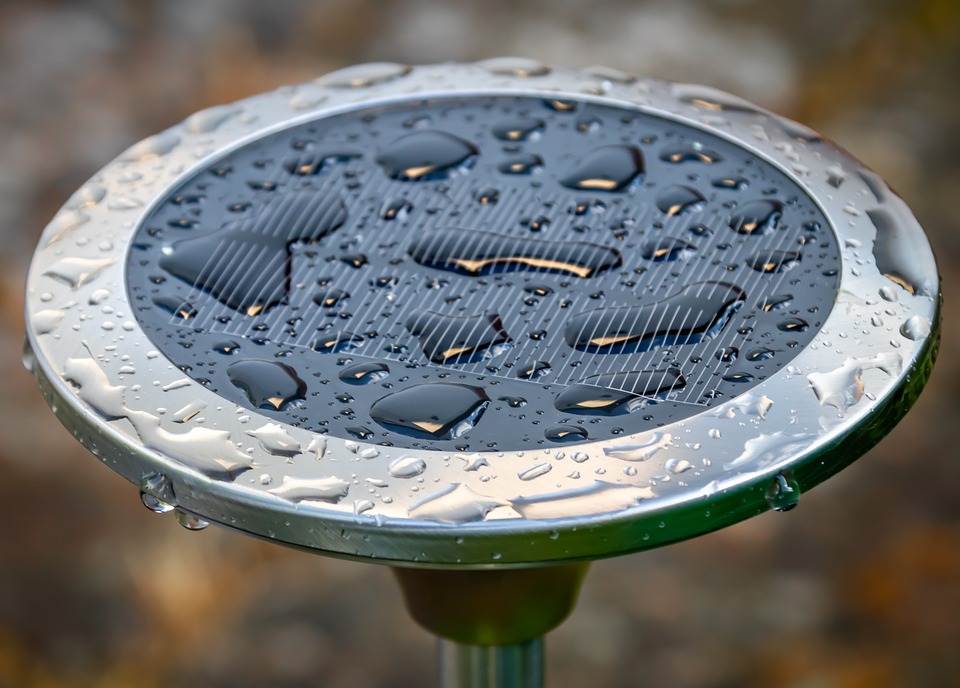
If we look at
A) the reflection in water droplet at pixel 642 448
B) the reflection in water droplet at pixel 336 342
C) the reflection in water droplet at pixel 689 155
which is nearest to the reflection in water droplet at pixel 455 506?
the reflection in water droplet at pixel 642 448

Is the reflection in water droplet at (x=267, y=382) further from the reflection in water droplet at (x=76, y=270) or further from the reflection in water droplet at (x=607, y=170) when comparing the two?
the reflection in water droplet at (x=607, y=170)

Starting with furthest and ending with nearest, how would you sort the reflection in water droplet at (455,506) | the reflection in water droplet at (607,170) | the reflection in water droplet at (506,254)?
1. the reflection in water droplet at (607,170)
2. the reflection in water droplet at (506,254)
3. the reflection in water droplet at (455,506)

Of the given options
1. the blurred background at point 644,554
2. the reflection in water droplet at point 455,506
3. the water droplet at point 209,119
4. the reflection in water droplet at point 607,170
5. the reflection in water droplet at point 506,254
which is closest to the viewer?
the reflection in water droplet at point 455,506

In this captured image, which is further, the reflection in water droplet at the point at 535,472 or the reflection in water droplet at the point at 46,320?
the reflection in water droplet at the point at 46,320

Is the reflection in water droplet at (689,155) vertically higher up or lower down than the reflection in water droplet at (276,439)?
higher up

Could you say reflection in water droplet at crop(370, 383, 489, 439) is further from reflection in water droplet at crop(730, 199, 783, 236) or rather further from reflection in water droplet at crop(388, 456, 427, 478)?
reflection in water droplet at crop(730, 199, 783, 236)

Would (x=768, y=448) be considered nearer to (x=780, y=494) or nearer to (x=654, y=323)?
(x=780, y=494)
